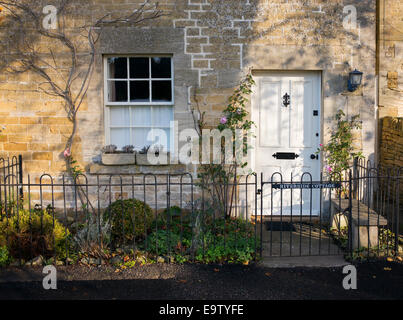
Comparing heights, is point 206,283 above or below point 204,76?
below

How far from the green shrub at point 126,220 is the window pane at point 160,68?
2.26 meters

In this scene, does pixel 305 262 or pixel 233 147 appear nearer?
pixel 305 262

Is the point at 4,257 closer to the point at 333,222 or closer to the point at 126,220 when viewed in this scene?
the point at 126,220

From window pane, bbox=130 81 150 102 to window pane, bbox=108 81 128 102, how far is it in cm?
12

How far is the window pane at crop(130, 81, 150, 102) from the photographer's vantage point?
6.51m

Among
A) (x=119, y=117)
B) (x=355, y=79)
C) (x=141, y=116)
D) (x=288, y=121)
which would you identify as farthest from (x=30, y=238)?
(x=355, y=79)

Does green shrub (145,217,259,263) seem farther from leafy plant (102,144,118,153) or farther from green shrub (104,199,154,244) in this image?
leafy plant (102,144,118,153)

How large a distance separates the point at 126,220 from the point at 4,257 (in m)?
1.46

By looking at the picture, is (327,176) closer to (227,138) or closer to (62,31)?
(227,138)

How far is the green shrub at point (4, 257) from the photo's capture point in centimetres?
467

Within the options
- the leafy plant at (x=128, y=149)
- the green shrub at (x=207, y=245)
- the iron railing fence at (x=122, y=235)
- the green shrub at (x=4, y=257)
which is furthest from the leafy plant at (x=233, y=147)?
the green shrub at (x=4, y=257)

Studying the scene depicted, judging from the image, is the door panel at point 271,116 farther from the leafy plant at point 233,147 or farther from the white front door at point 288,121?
the leafy plant at point 233,147

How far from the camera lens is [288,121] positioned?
6.50 metres

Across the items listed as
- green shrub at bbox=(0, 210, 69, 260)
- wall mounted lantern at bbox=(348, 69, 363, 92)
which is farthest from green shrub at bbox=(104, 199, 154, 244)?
wall mounted lantern at bbox=(348, 69, 363, 92)
